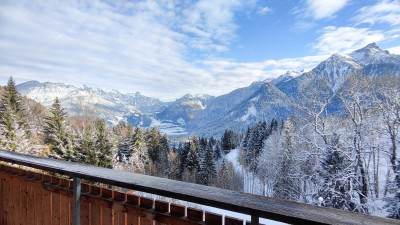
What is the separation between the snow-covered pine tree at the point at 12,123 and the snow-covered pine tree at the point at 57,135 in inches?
73.9

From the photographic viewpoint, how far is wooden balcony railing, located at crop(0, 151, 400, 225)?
1209mm

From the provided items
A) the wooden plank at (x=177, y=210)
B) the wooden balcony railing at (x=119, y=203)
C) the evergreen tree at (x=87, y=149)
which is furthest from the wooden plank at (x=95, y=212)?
the evergreen tree at (x=87, y=149)

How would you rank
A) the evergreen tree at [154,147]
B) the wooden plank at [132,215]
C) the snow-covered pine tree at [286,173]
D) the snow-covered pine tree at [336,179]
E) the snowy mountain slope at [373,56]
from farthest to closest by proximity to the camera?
1. the snowy mountain slope at [373,56]
2. the evergreen tree at [154,147]
3. the snow-covered pine tree at [286,173]
4. the snow-covered pine tree at [336,179]
5. the wooden plank at [132,215]

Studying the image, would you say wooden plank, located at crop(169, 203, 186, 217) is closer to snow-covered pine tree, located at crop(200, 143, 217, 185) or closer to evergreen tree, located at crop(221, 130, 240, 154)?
Result: snow-covered pine tree, located at crop(200, 143, 217, 185)

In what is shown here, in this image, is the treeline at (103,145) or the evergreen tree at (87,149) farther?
the evergreen tree at (87,149)

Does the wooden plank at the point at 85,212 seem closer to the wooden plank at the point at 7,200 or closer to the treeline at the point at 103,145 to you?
the wooden plank at the point at 7,200

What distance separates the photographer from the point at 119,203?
198 centimetres

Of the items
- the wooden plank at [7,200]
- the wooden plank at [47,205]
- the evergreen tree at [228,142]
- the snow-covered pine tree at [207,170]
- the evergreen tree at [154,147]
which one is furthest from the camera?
the evergreen tree at [228,142]

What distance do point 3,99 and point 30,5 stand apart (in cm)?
2107

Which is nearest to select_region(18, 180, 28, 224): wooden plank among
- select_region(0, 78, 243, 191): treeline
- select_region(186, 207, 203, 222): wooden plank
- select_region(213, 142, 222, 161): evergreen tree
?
select_region(186, 207, 203, 222): wooden plank

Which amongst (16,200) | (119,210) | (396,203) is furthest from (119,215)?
(396,203)

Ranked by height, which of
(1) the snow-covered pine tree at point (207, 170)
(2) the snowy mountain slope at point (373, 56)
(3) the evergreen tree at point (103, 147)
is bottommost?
(1) the snow-covered pine tree at point (207, 170)

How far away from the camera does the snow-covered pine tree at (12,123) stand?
1773 cm

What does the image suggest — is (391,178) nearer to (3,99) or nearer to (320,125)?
(320,125)
